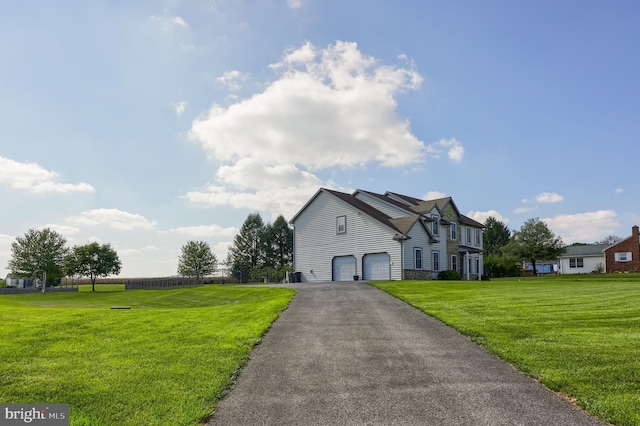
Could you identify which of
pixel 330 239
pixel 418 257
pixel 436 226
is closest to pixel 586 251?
pixel 436 226

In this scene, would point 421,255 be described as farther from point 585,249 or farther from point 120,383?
point 585,249

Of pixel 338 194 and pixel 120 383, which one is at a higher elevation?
pixel 338 194

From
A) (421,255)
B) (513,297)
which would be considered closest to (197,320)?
(513,297)

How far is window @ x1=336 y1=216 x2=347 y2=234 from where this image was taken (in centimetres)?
3878

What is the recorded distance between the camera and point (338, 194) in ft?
132

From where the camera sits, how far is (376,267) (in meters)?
36.6

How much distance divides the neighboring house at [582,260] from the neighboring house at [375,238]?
1250 inches

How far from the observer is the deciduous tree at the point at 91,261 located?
59.2 meters

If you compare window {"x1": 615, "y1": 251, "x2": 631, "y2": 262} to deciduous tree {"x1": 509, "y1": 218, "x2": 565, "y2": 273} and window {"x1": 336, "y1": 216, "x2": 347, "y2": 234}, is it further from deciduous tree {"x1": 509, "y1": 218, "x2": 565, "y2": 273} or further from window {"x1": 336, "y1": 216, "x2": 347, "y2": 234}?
window {"x1": 336, "y1": 216, "x2": 347, "y2": 234}

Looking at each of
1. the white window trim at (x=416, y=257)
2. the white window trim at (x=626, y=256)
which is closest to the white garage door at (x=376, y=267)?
the white window trim at (x=416, y=257)

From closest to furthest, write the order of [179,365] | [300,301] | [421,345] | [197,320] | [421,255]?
[179,365]
[421,345]
[197,320]
[300,301]
[421,255]

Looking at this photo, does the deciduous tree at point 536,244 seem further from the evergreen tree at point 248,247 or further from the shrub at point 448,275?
the evergreen tree at point 248,247

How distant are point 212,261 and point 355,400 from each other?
6747 centimetres

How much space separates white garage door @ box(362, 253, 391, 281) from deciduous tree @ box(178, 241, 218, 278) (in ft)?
131
